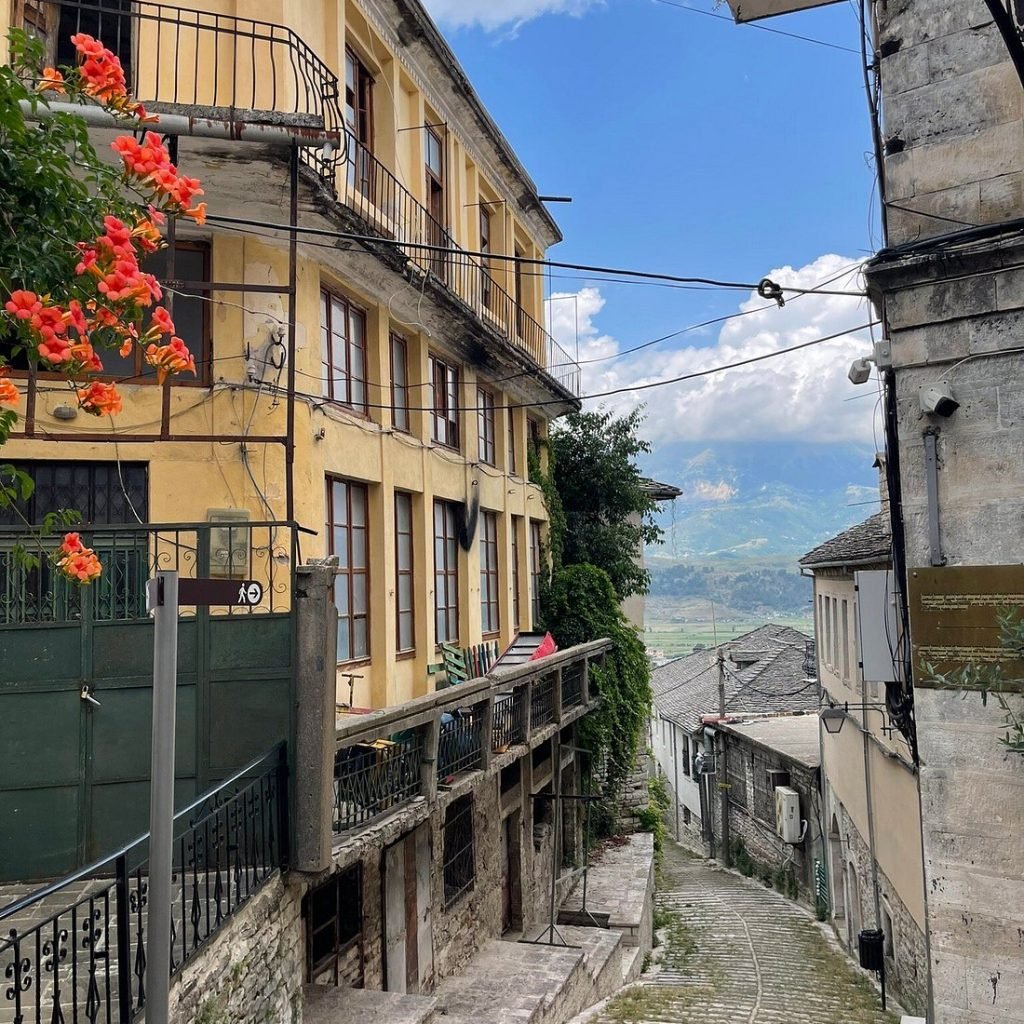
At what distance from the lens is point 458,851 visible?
1198 centimetres

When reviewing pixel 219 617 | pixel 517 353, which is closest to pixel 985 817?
pixel 219 617

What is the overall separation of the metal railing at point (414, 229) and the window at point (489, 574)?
12.1 feet

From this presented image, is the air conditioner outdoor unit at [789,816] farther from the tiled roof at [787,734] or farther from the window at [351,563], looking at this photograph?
the window at [351,563]

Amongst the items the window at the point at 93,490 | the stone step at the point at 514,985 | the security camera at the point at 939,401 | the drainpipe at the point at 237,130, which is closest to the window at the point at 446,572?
the stone step at the point at 514,985

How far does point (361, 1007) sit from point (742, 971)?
1086 cm

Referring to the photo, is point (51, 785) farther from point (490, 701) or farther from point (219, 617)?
point (490, 701)

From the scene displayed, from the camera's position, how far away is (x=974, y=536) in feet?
22.6

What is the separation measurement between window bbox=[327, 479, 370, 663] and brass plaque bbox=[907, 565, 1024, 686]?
6.41 metres

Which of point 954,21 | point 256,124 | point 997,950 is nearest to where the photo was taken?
point 997,950

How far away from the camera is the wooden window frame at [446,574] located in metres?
13.7

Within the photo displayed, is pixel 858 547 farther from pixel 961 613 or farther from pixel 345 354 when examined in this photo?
pixel 345 354

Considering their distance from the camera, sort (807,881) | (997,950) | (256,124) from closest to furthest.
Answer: (997,950)
(256,124)
(807,881)

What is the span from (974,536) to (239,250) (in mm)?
7496

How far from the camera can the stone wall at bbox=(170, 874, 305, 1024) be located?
504 cm
